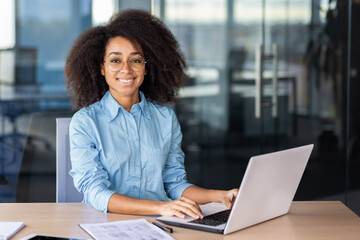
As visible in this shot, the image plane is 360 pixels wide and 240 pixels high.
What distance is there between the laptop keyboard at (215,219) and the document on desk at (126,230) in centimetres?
16

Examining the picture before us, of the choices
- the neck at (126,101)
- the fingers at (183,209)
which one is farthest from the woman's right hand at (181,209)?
the neck at (126,101)

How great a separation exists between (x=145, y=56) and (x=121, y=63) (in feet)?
0.57

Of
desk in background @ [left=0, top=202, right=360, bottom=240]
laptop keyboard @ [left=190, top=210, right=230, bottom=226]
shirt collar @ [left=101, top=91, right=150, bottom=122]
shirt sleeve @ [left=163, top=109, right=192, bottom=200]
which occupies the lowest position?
desk in background @ [left=0, top=202, right=360, bottom=240]

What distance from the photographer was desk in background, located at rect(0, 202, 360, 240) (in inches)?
76.4

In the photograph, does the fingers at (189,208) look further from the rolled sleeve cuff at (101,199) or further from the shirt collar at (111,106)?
the shirt collar at (111,106)

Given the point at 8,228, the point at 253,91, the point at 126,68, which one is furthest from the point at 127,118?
the point at 253,91

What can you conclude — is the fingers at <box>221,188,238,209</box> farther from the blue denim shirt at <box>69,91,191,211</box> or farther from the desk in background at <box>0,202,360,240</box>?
the blue denim shirt at <box>69,91,191,211</box>

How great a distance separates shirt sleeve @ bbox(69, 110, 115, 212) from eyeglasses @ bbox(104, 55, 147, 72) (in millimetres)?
225

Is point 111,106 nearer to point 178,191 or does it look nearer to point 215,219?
point 178,191

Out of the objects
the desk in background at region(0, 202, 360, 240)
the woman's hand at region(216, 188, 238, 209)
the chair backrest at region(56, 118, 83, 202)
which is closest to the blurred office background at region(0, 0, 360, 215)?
the chair backrest at region(56, 118, 83, 202)

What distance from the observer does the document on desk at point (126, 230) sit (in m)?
1.87

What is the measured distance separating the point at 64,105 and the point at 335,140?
201 cm

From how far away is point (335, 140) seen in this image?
4.54 meters

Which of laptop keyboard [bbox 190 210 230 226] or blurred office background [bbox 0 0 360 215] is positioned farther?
blurred office background [bbox 0 0 360 215]
